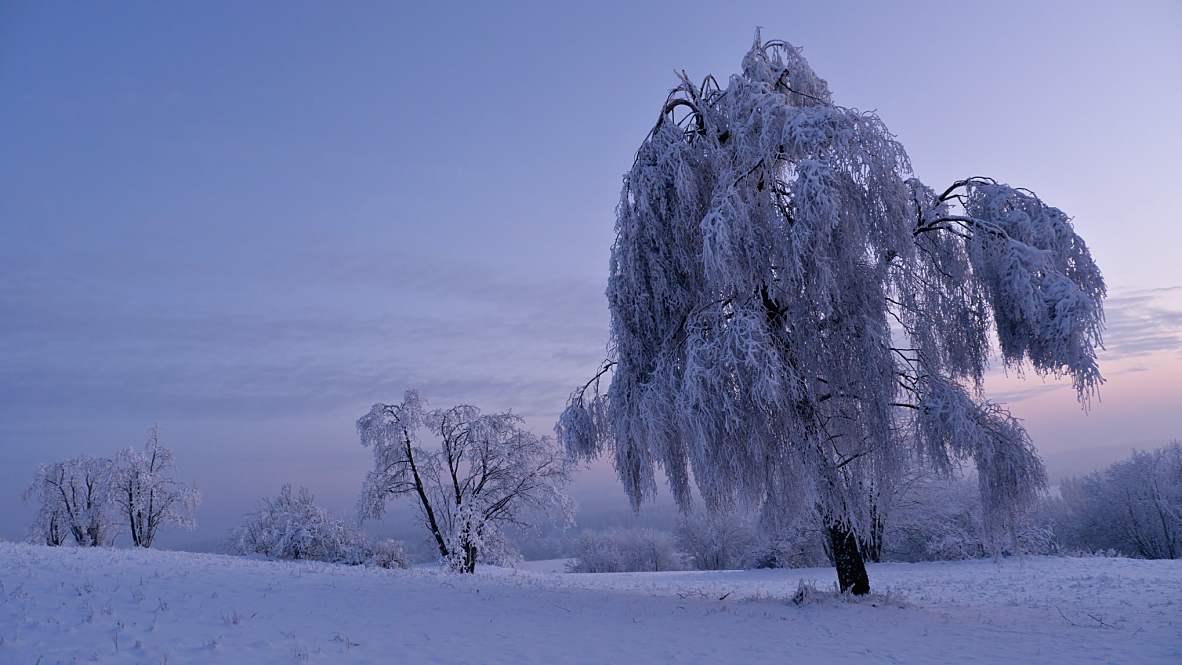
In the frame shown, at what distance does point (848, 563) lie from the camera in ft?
32.1

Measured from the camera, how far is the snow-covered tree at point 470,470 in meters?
19.1

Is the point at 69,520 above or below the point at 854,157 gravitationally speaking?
below

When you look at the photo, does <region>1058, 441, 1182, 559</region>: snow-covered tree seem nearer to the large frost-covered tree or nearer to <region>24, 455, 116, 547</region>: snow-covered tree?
the large frost-covered tree

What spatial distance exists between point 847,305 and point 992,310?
2.53 m

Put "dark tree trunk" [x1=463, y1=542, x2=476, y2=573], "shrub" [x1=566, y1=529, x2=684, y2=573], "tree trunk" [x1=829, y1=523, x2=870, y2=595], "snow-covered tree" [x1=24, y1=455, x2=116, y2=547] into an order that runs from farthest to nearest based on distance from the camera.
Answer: "shrub" [x1=566, y1=529, x2=684, y2=573]
"snow-covered tree" [x1=24, y1=455, x2=116, y2=547]
"dark tree trunk" [x1=463, y1=542, x2=476, y2=573]
"tree trunk" [x1=829, y1=523, x2=870, y2=595]

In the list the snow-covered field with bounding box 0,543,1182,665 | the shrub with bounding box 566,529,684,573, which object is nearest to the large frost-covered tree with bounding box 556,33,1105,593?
the snow-covered field with bounding box 0,543,1182,665

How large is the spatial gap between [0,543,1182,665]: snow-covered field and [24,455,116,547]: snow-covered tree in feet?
82.1

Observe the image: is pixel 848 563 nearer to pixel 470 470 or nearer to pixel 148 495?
pixel 470 470

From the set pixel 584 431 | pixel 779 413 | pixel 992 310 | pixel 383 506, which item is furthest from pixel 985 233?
pixel 383 506

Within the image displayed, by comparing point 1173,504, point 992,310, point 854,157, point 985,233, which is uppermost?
point 854,157

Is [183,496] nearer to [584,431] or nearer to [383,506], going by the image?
[383,506]

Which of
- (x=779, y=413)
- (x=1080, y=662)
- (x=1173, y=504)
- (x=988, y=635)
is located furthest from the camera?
(x=1173, y=504)

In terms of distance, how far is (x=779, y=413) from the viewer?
8.79m

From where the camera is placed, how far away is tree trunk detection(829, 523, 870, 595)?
9.75m
